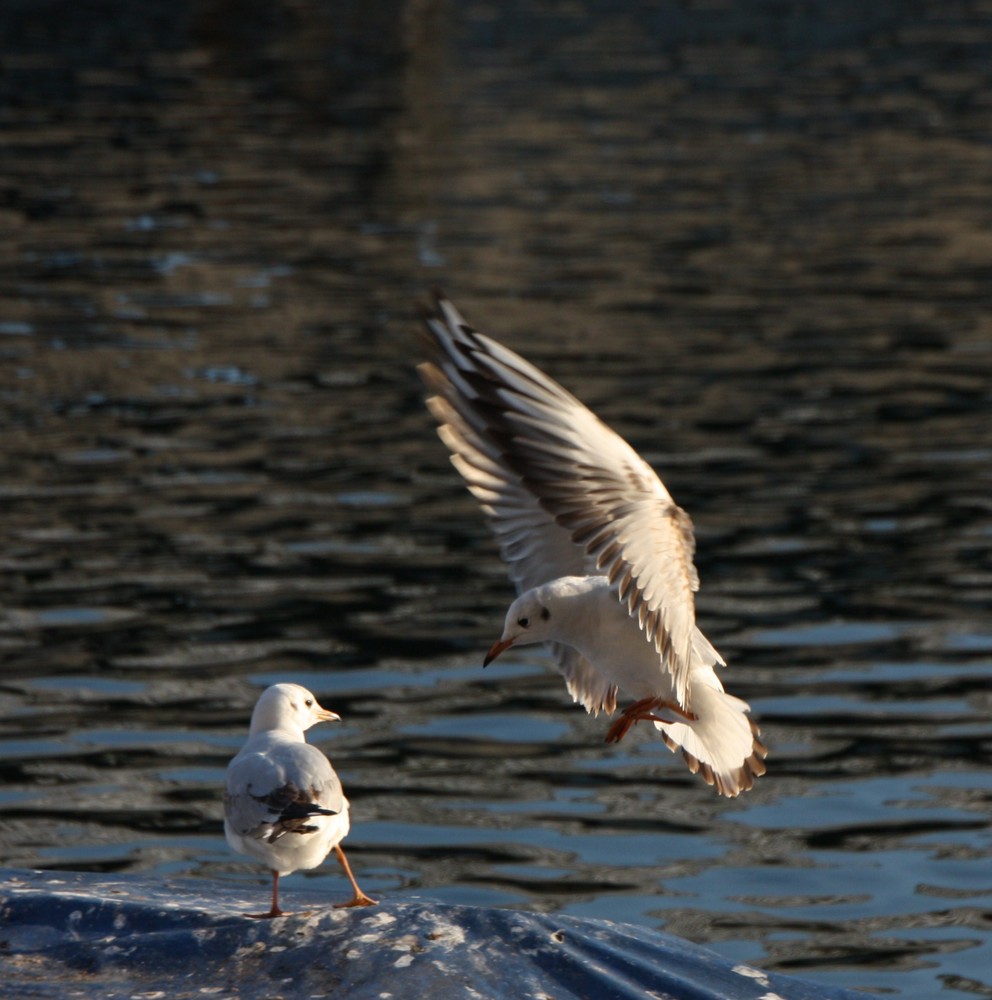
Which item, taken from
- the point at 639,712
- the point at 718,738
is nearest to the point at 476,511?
the point at 718,738

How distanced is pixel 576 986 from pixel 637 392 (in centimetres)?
1065

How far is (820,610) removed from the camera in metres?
11.9

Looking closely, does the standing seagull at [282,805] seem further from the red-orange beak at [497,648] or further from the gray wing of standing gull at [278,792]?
the red-orange beak at [497,648]

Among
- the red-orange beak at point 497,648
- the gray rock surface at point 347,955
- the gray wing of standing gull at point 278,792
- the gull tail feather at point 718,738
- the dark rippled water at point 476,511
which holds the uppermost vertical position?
the red-orange beak at point 497,648

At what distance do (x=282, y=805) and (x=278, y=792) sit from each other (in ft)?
0.13

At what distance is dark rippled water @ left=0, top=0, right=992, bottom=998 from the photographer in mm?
9258

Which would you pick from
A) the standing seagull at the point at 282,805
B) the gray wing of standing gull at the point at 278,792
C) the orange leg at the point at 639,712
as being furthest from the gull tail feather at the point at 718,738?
the gray wing of standing gull at the point at 278,792

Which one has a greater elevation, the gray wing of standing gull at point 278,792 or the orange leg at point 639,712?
the gray wing of standing gull at point 278,792

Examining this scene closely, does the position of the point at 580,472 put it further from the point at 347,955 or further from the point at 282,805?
the point at 347,955

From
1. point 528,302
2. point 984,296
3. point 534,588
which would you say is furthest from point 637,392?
point 534,588

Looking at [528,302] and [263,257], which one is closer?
[528,302]

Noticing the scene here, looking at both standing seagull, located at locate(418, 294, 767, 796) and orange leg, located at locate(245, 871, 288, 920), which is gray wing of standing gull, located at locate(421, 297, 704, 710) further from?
orange leg, located at locate(245, 871, 288, 920)

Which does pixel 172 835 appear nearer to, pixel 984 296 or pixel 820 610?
pixel 820 610

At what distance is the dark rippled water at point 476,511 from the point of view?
30.4ft
